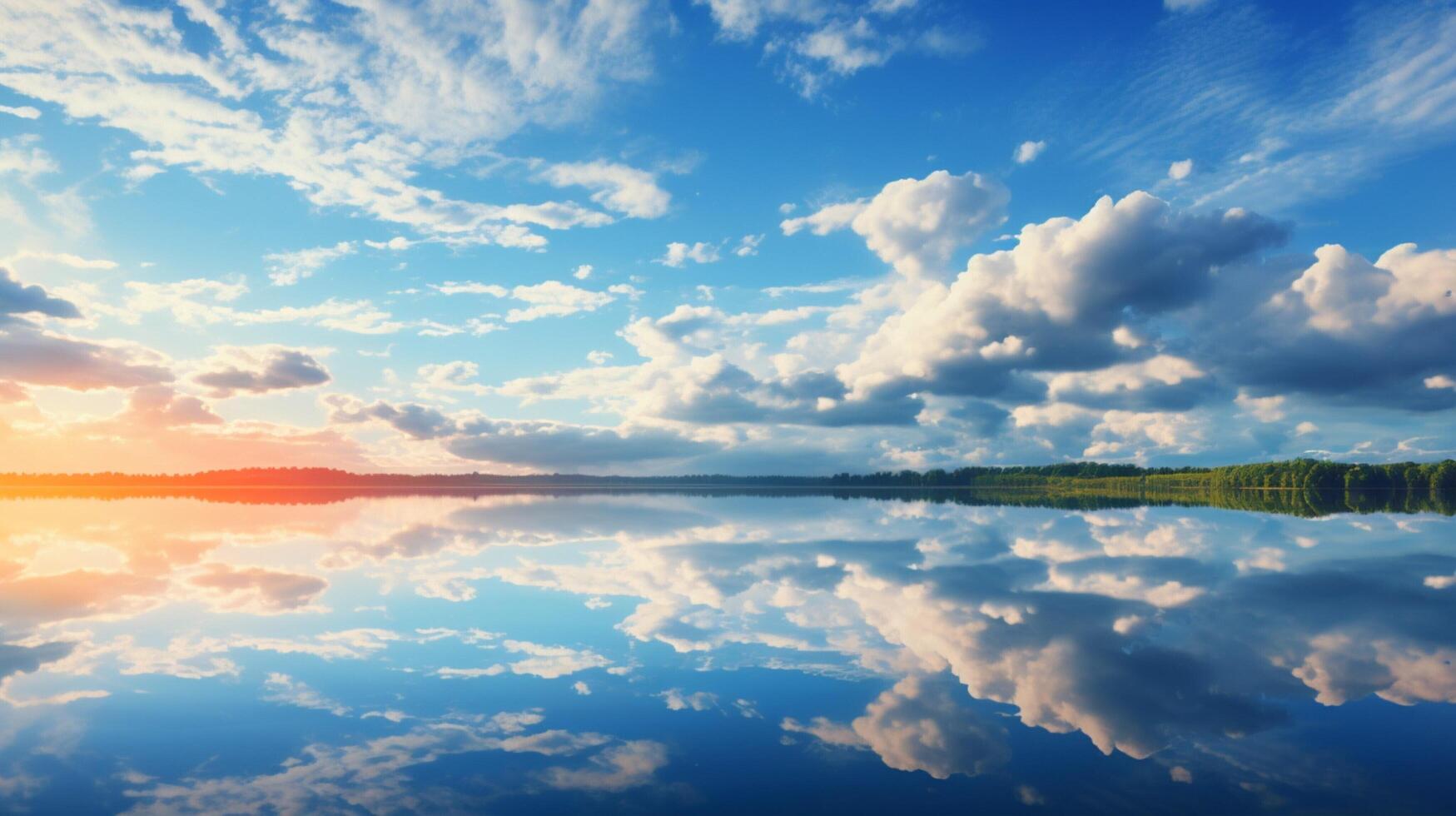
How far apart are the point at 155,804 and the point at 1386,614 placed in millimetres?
29605

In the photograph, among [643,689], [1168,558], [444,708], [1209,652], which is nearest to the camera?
[444,708]

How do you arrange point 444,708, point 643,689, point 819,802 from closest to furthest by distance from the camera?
point 819,802, point 444,708, point 643,689

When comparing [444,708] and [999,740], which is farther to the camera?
[444,708]

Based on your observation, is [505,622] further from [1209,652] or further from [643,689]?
[1209,652]

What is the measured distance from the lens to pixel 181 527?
5466cm

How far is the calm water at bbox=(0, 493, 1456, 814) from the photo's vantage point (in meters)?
10.2

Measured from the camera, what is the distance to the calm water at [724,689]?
33.4 ft

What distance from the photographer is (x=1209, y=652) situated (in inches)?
682

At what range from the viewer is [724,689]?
47.3ft

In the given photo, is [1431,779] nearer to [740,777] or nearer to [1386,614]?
[740,777]

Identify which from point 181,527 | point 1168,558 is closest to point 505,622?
point 1168,558

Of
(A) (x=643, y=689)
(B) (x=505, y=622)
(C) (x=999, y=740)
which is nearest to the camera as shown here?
(C) (x=999, y=740)

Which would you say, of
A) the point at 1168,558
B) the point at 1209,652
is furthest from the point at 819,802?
the point at 1168,558

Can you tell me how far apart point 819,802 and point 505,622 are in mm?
13087
